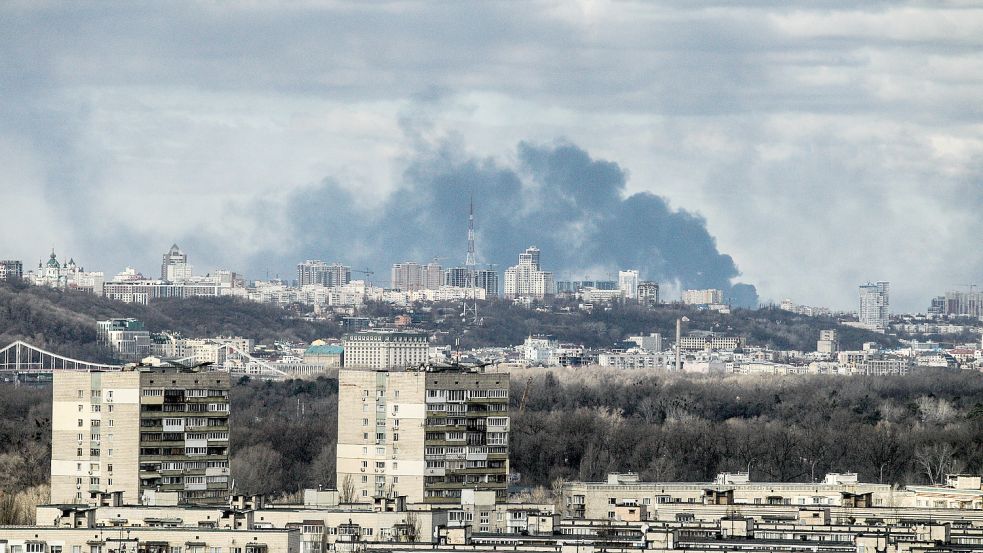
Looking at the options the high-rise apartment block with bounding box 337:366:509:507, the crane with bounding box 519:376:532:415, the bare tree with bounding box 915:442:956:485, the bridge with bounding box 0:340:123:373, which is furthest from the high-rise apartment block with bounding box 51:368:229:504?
the bridge with bounding box 0:340:123:373

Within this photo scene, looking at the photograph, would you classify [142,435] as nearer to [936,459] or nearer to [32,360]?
[936,459]

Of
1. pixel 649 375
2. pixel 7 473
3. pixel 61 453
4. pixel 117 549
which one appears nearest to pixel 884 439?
pixel 7 473

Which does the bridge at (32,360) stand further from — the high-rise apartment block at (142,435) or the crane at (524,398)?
the high-rise apartment block at (142,435)

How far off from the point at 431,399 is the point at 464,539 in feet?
74.7

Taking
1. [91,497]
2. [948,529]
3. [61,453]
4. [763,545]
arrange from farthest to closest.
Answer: [61,453] → [91,497] → [948,529] → [763,545]

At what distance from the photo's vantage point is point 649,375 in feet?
545

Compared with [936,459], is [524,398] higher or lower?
higher

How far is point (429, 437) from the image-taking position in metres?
72.1

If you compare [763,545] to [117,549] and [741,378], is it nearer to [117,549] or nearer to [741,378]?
[117,549]

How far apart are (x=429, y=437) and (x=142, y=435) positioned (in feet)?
24.0

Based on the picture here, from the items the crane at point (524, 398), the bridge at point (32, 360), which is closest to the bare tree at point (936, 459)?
the crane at point (524, 398)

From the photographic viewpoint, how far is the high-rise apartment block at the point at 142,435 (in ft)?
229

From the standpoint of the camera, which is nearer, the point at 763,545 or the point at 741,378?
the point at 763,545

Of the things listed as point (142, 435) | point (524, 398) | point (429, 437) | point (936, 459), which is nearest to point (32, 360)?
point (524, 398)
